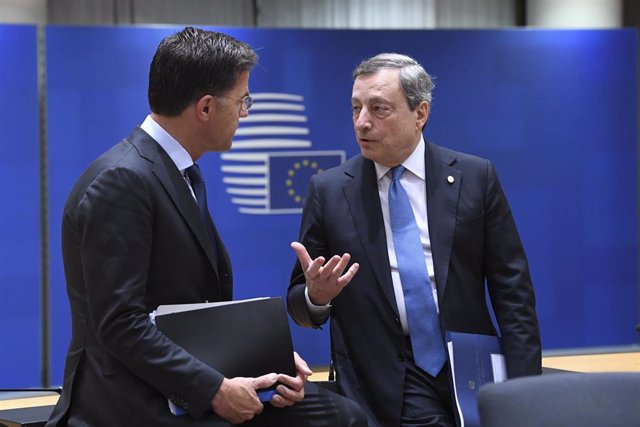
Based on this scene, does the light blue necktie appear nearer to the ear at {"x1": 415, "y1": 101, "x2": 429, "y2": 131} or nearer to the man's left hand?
the ear at {"x1": 415, "y1": 101, "x2": 429, "y2": 131}

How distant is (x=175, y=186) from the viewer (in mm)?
2672

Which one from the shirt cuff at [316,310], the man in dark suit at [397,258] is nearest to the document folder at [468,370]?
the man in dark suit at [397,258]

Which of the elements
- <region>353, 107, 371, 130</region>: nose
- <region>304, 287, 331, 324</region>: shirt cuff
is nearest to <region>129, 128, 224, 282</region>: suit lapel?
<region>304, 287, 331, 324</region>: shirt cuff

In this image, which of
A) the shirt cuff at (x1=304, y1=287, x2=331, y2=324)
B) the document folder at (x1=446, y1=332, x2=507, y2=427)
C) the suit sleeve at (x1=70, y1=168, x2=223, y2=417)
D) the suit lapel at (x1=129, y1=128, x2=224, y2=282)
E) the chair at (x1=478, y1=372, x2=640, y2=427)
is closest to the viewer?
the chair at (x1=478, y1=372, x2=640, y2=427)

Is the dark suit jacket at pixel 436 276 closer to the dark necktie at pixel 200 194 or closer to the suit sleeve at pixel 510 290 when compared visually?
the suit sleeve at pixel 510 290

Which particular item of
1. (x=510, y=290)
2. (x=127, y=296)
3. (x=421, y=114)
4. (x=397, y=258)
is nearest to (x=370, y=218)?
(x=397, y=258)

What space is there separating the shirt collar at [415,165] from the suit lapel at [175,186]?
0.81 metres

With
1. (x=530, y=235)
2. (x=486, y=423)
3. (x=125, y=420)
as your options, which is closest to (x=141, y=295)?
(x=125, y=420)

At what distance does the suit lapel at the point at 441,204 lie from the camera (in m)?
3.20

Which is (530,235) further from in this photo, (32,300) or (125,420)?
(125,420)

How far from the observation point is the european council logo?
611 centimetres

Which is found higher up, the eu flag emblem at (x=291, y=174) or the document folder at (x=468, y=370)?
the eu flag emblem at (x=291, y=174)

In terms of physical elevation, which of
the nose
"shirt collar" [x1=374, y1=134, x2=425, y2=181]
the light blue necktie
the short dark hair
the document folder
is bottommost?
the document folder

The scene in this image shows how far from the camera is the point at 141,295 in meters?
2.54
